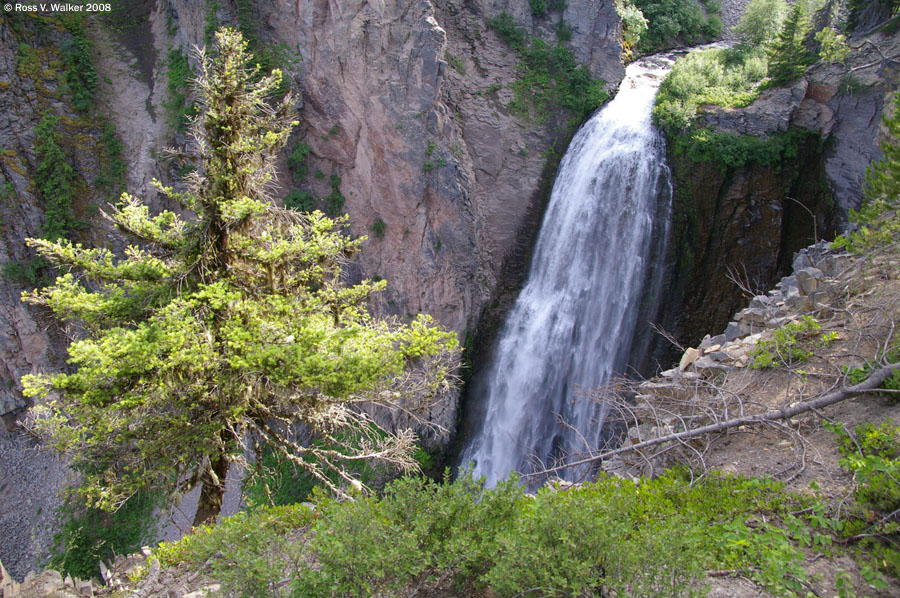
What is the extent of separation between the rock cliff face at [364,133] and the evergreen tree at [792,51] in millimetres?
5163

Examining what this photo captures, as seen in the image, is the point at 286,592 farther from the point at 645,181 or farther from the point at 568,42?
the point at 568,42

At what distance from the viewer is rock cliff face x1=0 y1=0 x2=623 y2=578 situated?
1617 cm

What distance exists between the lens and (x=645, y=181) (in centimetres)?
1495

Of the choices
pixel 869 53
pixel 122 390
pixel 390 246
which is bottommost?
pixel 122 390

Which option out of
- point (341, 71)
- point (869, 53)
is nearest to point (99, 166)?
point (341, 71)

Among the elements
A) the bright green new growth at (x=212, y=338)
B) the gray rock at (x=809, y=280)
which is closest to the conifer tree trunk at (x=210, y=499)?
the bright green new growth at (x=212, y=338)

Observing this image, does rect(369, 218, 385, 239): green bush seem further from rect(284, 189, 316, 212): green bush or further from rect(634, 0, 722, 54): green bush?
rect(634, 0, 722, 54): green bush

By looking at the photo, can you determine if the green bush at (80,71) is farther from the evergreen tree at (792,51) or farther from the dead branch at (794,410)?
the evergreen tree at (792,51)

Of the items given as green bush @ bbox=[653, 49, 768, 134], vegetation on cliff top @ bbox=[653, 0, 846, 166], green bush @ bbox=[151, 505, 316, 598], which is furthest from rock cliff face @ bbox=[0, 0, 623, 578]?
green bush @ bbox=[151, 505, 316, 598]

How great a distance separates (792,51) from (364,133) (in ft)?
43.5

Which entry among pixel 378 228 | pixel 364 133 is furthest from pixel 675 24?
pixel 378 228

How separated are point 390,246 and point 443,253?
6.16 feet

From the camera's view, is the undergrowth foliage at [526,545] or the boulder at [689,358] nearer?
the undergrowth foliage at [526,545]

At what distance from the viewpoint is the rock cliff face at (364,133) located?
16172mm
